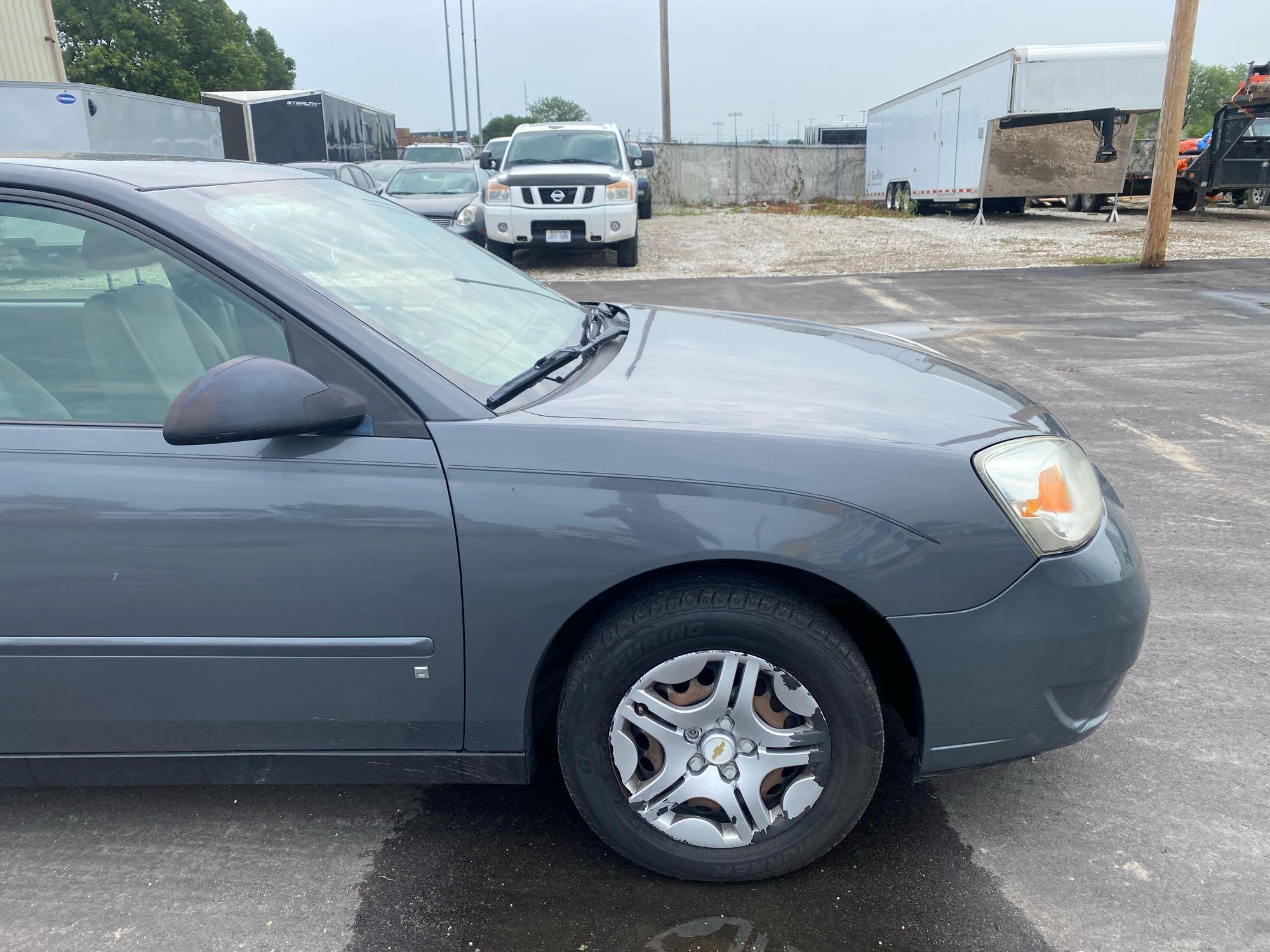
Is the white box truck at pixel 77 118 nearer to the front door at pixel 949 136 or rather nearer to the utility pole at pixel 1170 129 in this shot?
the utility pole at pixel 1170 129

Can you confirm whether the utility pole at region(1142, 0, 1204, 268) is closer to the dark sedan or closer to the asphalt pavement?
the dark sedan

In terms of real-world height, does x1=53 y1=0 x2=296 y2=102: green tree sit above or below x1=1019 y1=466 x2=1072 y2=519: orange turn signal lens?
above

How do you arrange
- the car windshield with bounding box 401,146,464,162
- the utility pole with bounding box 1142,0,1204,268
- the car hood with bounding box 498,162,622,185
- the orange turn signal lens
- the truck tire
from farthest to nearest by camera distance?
the car windshield with bounding box 401,146,464,162, the truck tire, the car hood with bounding box 498,162,622,185, the utility pole with bounding box 1142,0,1204,268, the orange turn signal lens

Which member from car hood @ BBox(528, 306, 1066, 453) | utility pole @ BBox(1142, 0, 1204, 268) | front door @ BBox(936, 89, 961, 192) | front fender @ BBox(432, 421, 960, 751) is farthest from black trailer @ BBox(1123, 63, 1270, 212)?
front fender @ BBox(432, 421, 960, 751)

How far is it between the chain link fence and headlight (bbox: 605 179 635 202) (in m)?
17.8

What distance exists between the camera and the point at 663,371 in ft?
8.48

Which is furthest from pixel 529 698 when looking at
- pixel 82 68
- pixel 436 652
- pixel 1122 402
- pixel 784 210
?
pixel 82 68

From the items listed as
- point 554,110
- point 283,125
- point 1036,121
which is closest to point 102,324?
point 1036,121

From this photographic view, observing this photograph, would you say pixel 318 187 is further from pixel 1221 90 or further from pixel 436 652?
pixel 1221 90

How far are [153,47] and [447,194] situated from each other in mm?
40640

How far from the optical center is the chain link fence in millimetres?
31594

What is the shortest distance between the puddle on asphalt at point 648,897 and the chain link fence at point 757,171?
3041 centimetres

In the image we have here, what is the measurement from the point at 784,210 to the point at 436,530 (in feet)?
82.9

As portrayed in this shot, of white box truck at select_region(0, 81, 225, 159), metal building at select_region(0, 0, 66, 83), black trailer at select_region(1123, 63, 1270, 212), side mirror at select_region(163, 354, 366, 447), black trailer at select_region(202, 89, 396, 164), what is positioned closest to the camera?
side mirror at select_region(163, 354, 366, 447)
